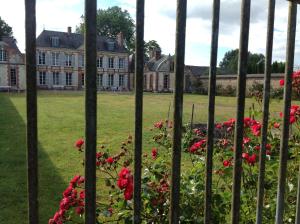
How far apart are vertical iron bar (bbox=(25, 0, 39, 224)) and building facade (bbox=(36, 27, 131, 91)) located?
43359 millimetres

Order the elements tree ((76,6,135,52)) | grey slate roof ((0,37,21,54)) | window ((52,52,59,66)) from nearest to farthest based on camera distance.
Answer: grey slate roof ((0,37,21,54)), window ((52,52,59,66)), tree ((76,6,135,52))

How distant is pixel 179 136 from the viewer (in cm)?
134

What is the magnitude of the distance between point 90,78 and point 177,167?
521 mm

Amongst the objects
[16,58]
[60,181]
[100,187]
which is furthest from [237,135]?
[16,58]

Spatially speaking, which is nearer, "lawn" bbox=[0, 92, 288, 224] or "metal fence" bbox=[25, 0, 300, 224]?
"metal fence" bbox=[25, 0, 300, 224]

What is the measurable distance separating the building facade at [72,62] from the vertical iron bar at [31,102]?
142ft

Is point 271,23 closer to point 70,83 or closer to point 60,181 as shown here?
point 60,181

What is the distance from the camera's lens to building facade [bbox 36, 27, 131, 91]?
148 ft

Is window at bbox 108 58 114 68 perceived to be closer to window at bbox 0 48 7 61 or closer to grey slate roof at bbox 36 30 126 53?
grey slate roof at bbox 36 30 126 53

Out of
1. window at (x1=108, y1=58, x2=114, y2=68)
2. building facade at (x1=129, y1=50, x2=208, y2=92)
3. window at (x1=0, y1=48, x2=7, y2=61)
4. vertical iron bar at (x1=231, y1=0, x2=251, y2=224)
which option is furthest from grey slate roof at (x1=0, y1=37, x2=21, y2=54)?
vertical iron bar at (x1=231, y1=0, x2=251, y2=224)

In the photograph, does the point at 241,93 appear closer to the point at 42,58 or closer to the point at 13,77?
the point at 13,77

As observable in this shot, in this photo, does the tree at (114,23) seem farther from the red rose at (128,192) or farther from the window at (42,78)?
the red rose at (128,192)

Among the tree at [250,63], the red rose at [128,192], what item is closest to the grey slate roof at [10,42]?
the tree at [250,63]

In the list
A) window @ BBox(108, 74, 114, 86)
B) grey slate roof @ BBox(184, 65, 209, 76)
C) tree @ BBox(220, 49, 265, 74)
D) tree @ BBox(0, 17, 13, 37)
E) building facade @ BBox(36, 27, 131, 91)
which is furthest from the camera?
A: tree @ BBox(0, 17, 13, 37)
